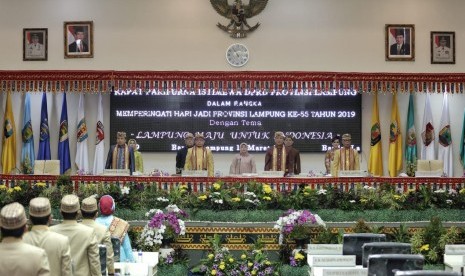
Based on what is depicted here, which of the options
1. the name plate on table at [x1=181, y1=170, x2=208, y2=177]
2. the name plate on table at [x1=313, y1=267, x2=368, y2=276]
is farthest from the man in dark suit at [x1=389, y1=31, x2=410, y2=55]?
the name plate on table at [x1=313, y1=267, x2=368, y2=276]

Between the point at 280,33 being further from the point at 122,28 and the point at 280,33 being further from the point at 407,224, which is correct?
the point at 407,224

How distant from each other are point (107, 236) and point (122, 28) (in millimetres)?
10339

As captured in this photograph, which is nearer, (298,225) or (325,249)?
(325,249)

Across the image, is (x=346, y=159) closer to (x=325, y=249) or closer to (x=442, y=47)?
(x=442, y=47)

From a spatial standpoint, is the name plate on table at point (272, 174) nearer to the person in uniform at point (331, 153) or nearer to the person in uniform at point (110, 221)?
the person in uniform at point (331, 153)

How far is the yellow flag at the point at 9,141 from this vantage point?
732 inches

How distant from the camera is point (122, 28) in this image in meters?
17.7

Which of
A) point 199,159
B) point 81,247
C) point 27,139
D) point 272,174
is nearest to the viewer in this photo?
point 81,247

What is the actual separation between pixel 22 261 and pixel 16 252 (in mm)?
86

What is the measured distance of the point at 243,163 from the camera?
682 inches

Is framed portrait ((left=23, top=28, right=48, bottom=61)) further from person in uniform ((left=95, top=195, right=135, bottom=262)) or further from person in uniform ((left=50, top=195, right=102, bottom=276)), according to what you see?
person in uniform ((left=50, top=195, right=102, bottom=276))

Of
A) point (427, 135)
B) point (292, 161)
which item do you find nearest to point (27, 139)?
point (292, 161)

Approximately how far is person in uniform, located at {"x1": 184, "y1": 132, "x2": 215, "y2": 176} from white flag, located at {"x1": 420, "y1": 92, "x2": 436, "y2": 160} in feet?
17.9

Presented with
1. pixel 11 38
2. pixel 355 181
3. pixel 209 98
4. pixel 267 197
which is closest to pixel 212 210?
pixel 267 197
